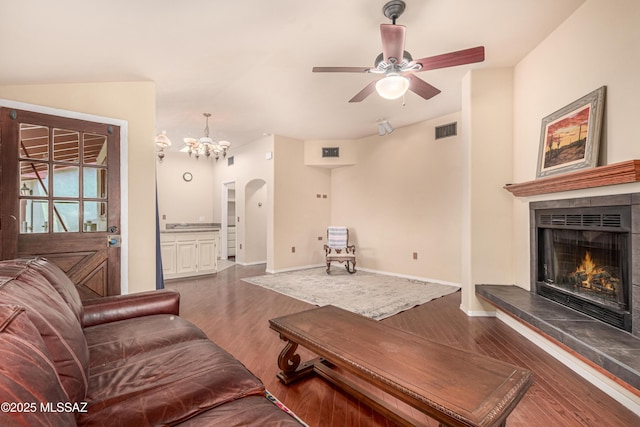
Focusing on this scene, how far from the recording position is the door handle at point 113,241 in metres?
2.93

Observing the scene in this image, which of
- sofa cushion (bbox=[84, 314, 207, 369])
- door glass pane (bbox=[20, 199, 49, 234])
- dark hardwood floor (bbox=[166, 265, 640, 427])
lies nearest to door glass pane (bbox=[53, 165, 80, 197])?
door glass pane (bbox=[20, 199, 49, 234])

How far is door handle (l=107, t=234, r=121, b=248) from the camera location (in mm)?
2926

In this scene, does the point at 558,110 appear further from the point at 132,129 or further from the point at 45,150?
the point at 45,150

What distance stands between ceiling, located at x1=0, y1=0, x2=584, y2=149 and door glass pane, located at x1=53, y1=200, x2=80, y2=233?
1112 millimetres

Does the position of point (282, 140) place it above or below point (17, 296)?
above

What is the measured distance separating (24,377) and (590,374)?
308 cm

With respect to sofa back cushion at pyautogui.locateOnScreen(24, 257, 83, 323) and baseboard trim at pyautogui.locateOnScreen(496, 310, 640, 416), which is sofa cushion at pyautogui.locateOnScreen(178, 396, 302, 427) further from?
baseboard trim at pyautogui.locateOnScreen(496, 310, 640, 416)

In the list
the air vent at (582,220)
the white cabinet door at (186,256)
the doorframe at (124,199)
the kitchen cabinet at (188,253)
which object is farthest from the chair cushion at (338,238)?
the doorframe at (124,199)

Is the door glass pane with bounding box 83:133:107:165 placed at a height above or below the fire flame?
above

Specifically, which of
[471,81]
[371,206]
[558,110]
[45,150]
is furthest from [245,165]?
[558,110]

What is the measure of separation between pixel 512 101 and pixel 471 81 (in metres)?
0.52

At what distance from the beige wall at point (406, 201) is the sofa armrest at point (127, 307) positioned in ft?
14.1

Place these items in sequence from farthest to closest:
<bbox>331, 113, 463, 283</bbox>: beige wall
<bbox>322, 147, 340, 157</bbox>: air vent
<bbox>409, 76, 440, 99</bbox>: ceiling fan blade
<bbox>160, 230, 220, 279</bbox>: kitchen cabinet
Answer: <bbox>322, 147, 340, 157</bbox>: air vent < <bbox>160, 230, 220, 279</bbox>: kitchen cabinet < <bbox>331, 113, 463, 283</bbox>: beige wall < <bbox>409, 76, 440, 99</bbox>: ceiling fan blade

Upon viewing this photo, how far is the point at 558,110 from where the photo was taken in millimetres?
2609
